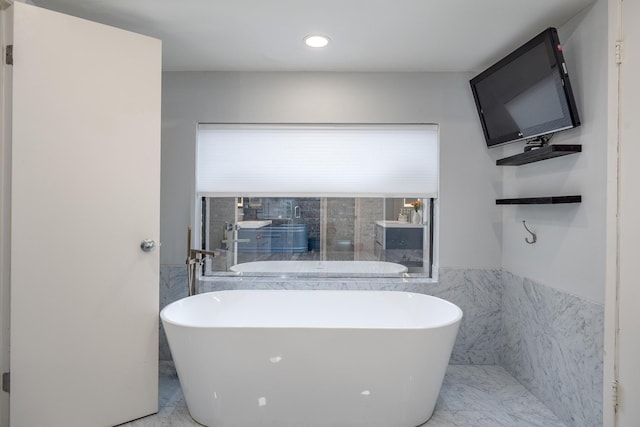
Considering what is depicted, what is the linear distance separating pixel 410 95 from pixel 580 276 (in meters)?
1.63

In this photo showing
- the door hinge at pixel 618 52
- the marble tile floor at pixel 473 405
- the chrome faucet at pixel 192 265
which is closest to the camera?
the door hinge at pixel 618 52

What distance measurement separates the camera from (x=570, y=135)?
75.6 inches

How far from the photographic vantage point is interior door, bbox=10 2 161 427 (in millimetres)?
1662

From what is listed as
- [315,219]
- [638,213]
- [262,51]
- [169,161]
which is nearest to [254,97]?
[262,51]

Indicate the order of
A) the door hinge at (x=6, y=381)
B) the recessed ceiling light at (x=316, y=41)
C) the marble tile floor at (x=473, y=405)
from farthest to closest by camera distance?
the recessed ceiling light at (x=316, y=41) < the marble tile floor at (x=473, y=405) < the door hinge at (x=6, y=381)

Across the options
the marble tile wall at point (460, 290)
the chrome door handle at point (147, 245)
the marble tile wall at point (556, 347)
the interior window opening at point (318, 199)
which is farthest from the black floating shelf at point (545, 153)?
the chrome door handle at point (147, 245)

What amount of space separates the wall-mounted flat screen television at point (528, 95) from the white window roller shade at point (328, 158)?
467mm

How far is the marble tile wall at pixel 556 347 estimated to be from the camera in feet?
5.68

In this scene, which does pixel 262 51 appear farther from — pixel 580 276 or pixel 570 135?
pixel 580 276

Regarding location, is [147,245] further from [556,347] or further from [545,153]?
[556,347]

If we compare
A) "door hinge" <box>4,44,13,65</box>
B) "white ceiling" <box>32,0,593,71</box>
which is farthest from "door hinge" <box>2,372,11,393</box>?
"white ceiling" <box>32,0,593,71</box>

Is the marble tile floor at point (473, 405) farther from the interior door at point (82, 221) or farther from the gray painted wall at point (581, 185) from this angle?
the gray painted wall at point (581, 185)

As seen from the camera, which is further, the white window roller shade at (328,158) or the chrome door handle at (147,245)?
the white window roller shade at (328,158)

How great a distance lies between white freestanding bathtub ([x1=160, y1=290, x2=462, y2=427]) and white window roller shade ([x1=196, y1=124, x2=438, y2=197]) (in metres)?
1.21
